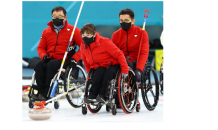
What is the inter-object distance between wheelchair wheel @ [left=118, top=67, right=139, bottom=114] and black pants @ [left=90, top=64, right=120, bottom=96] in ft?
0.31

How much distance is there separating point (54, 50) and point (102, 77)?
915 mm

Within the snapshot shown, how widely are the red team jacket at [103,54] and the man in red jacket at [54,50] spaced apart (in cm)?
57

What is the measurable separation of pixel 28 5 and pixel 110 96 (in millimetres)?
8337

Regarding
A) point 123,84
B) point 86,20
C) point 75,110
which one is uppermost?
point 86,20

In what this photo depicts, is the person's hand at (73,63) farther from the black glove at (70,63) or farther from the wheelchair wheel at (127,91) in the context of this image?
the wheelchair wheel at (127,91)

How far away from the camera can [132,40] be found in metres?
3.83

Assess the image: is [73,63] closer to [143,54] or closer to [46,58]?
[46,58]

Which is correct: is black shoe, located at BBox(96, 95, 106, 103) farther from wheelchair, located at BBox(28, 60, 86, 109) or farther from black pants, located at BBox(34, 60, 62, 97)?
black pants, located at BBox(34, 60, 62, 97)

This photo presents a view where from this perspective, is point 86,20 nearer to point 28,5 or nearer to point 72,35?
point 28,5

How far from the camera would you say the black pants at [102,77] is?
3.44m

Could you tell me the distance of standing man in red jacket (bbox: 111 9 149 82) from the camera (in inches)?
147

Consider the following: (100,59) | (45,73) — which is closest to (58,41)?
(45,73)

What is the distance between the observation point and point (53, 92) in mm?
3873
